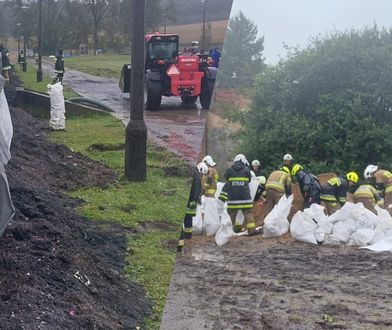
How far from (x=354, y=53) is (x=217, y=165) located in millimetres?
304

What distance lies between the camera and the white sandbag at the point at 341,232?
1126 mm

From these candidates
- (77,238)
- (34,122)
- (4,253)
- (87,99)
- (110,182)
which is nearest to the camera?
(4,253)

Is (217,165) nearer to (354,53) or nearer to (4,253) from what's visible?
(354,53)

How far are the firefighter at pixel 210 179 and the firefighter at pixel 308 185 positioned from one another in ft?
0.45

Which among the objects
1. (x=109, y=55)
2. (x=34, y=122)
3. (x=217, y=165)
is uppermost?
(x=109, y=55)

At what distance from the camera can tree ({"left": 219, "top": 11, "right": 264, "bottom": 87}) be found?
3.83ft

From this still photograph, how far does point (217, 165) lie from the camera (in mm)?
1178

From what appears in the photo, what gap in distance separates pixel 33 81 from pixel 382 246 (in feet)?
48.8

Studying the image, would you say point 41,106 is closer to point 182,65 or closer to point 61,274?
point 61,274

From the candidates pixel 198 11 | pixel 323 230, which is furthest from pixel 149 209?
pixel 323 230

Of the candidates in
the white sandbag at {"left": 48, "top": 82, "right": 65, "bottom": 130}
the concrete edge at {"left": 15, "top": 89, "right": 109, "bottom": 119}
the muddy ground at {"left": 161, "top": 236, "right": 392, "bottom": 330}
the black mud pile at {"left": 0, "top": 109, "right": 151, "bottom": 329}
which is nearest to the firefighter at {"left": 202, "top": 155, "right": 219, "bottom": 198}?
the muddy ground at {"left": 161, "top": 236, "right": 392, "bottom": 330}

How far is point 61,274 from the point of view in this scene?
102 inches

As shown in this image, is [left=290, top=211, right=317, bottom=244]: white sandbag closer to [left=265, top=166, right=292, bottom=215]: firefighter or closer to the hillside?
[left=265, top=166, right=292, bottom=215]: firefighter

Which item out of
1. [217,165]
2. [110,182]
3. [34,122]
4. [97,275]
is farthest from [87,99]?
[217,165]
